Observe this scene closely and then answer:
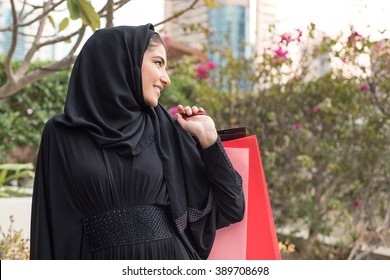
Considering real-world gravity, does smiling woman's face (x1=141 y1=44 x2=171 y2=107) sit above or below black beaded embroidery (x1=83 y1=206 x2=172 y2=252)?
above

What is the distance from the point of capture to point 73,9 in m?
2.25

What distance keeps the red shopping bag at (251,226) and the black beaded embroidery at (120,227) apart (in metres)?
0.26

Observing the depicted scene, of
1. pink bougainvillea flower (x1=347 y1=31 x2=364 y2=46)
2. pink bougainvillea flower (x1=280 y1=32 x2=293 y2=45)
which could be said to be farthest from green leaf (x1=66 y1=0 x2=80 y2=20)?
pink bougainvillea flower (x1=347 y1=31 x2=364 y2=46)

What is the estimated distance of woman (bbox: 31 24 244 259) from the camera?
4.69ft

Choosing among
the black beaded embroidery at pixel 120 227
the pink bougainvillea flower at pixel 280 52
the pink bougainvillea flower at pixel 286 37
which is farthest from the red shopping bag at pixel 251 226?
the pink bougainvillea flower at pixel 280 52

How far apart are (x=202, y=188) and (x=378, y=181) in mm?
3723

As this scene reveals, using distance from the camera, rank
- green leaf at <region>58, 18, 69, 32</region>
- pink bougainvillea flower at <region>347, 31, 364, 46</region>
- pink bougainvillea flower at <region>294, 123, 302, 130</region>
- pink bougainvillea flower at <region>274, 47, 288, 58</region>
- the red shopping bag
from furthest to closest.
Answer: pink bougainvillea flower at <region>294, 123, 302, 130</region> < pink bougainvillea flower at <region>274, 47, 288, 58</region> < pink bougainvillea flower at <region>347, 31, 364, 46</region> < green leaf at <region>58, 18, 69, 32</region> < the red shopping bag

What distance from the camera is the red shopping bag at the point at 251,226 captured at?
Result: 1.62 meters

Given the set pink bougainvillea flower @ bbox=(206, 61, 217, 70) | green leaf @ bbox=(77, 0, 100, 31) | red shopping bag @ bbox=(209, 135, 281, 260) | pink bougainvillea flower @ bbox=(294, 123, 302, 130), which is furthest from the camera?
pink bougainvillea flower @ bbox=(206, 61, 217, 70)

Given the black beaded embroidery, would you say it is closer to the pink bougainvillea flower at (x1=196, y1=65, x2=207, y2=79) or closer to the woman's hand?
the woman's hand

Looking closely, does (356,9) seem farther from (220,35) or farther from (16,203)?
(16,203)

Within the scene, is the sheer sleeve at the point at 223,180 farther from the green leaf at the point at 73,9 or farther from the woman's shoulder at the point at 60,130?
the green leaf at the point at 73,9

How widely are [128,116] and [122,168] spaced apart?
139 millimetres

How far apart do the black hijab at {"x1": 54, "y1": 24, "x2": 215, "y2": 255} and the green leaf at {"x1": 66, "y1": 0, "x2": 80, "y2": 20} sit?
2.52 feet
